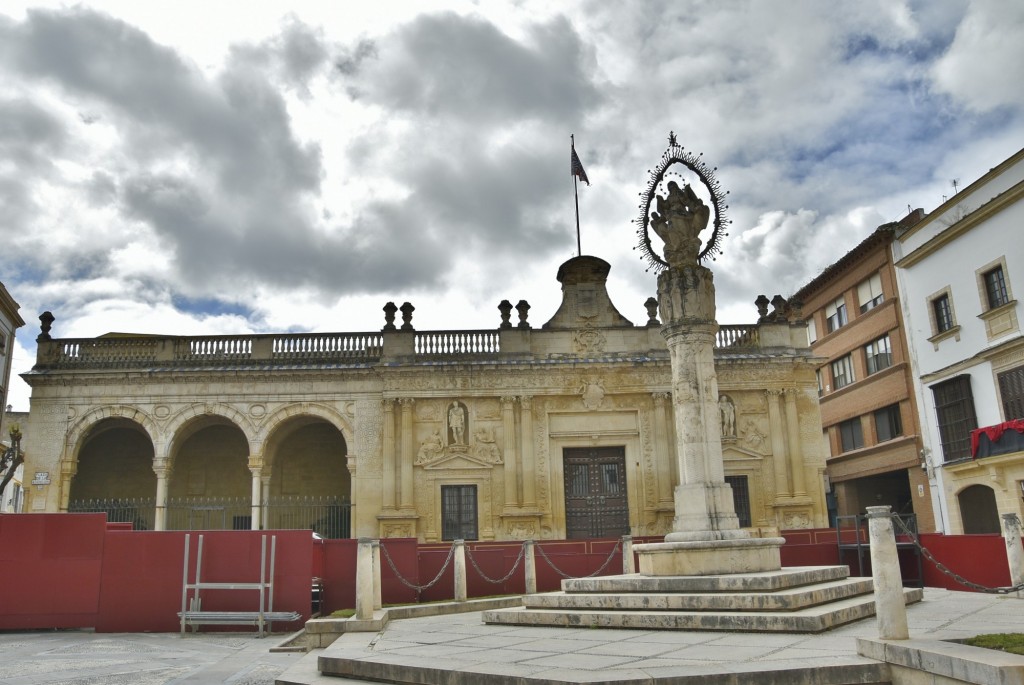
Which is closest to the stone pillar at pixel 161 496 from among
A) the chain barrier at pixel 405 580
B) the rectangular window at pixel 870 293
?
the chain barrier at pixel 405 580

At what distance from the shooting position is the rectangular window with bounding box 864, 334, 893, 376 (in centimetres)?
3020

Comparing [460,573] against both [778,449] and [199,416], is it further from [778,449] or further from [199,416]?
[778,449]

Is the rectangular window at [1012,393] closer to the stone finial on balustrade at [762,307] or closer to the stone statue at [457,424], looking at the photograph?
the stone finial on balustrade at [762,307]

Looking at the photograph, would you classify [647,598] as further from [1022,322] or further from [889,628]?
[1022,322]

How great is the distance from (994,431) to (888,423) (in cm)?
786

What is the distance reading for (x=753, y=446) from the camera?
84.7ft

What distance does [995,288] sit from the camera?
23.7 meters

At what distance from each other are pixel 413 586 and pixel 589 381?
11.5 metres

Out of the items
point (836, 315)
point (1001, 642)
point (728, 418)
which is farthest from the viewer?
point (836, 315)

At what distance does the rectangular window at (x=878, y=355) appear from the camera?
30203 millimetres

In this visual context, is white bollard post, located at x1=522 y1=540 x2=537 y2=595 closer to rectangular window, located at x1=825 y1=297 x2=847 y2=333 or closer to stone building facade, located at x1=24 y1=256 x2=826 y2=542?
stone building facade, located at x1=24 y1=256 x2=826 y2=542

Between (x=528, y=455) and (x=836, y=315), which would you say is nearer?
(x=528, y=455)

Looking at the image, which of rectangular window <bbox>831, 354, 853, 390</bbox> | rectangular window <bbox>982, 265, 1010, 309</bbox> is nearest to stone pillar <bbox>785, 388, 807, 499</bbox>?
rectangular window <bbox>982, 265, 1010, 309</bbox>

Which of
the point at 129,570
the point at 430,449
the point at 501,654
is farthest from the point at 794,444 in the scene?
the point at 501,654
